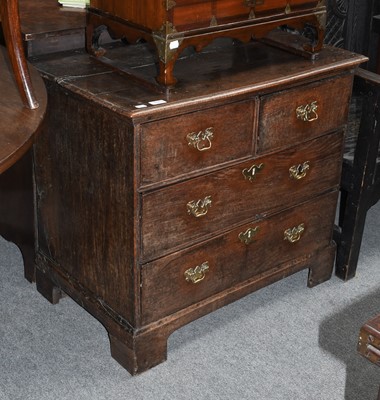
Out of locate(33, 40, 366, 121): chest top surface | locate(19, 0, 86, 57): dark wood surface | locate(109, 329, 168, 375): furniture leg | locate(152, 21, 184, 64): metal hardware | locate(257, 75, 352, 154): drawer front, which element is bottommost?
locate(109, 329, 168, 375): furniture leg

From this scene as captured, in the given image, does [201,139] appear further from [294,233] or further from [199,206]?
[294,233]

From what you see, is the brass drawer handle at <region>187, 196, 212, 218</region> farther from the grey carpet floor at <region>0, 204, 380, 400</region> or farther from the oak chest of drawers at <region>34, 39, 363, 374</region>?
the grey carpet floor at <region>0, 204, 380, 400</region>

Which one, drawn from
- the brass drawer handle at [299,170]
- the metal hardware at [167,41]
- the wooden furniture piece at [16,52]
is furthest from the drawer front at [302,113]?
the wooden furniture piece at [16,52]

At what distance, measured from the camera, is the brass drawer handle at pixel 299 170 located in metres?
2.67

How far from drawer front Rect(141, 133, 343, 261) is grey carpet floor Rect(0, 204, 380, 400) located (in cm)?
45

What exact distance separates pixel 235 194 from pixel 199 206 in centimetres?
16

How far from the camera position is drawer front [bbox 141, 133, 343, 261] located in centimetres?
235

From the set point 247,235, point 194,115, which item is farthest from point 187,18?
point 247,235

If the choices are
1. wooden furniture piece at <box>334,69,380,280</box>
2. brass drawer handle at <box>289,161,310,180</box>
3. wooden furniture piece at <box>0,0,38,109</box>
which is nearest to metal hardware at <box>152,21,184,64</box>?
wooden furniture piece at <box>0,0,38,109</box>

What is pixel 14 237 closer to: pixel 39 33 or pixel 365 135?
pixel 39 33

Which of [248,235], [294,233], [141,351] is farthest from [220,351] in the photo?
[294,233]

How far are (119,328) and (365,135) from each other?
1159 millimetres

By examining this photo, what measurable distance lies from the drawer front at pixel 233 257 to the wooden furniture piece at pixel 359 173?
0.31 feet

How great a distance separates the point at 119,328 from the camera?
8.36ft
